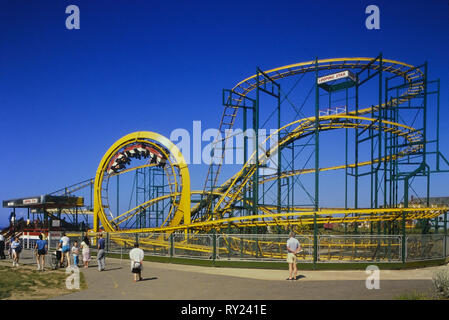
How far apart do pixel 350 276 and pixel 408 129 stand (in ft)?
66.9

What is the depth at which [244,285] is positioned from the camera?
12.6 metres

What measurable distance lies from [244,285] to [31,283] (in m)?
7.44

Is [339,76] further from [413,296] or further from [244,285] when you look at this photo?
[413,296]

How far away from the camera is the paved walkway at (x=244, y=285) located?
35.6ft

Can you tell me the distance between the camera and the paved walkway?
427 inches

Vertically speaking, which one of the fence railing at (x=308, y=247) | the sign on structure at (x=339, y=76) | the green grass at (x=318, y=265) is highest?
the sign on structure at (x=339, y=76)

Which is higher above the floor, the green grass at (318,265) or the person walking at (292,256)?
the person walking at (292,256)

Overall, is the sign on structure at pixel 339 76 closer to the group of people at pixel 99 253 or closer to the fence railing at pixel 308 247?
the fence railing at pixel 308 247

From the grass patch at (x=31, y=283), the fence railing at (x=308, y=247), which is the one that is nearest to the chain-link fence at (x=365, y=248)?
the fence railing at (x=308, y=247)

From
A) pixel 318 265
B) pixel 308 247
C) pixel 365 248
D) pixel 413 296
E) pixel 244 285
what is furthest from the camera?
pixel 365 248

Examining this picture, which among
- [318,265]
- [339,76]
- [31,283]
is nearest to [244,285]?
[318,265]

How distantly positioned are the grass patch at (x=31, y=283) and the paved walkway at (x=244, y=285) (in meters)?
0.82

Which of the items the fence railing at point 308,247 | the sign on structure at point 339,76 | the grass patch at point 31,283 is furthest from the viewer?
the sign on structure at point 339,76
